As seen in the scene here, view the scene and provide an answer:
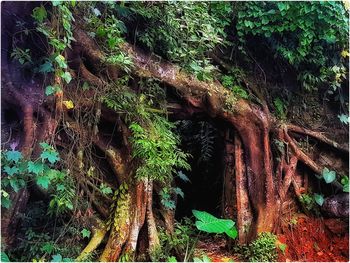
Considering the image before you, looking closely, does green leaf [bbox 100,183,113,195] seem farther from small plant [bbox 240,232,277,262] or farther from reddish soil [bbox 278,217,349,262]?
reddish soil [bbox 278,217,349,262]

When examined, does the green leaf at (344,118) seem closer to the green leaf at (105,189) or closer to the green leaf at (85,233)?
the green leaf at (105,189)

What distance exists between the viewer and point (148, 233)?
4309 mm

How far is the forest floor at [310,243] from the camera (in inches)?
209

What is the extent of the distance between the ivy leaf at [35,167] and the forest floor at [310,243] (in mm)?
2855

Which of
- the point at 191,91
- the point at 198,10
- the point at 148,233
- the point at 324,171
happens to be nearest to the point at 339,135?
the point at 324,171

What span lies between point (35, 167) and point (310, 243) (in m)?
4.28

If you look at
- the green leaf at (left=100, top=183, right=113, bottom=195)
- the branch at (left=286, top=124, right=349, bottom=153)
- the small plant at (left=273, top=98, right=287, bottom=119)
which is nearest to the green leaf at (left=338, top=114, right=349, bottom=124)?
the branch at (left=286, top=124, right=349, bottom=153)

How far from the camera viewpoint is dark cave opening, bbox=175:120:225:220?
6.76 metres

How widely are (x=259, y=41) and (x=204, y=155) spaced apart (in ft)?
7.47

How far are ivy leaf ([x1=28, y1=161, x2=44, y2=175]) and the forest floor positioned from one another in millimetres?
2855

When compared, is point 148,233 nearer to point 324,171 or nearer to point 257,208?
point 257,208

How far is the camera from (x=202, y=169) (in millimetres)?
7172

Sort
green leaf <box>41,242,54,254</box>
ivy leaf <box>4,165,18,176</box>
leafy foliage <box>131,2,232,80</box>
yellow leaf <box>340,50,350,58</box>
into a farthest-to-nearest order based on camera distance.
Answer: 1. yellow leaf <box>340,50,350,58</box>
2. leafy foliage <box>131,2,232,80</box>
3. green leaf <box>41,242,54,254</box>
4. ivy leaf <box>4,165,18,176</box>

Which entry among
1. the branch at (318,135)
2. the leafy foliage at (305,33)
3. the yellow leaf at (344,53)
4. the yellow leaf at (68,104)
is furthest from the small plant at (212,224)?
the yellow leaf at (344,53)
